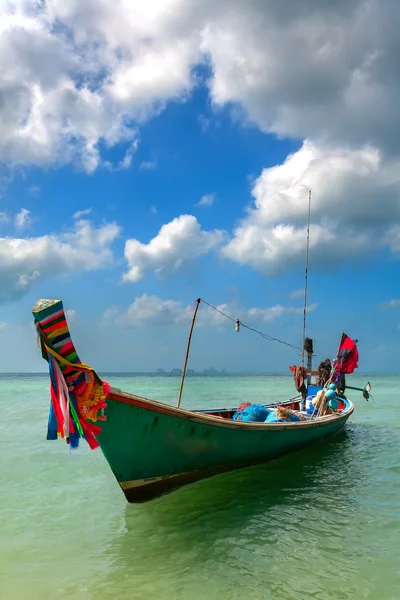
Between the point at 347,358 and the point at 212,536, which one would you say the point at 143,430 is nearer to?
the point at 212,536

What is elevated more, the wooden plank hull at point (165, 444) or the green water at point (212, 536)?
the wooden plank hull at point (165, 444)

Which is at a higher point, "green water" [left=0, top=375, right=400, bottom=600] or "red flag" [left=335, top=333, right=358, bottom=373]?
"red flag" [left=335, top=333, right=358, bottom=373]

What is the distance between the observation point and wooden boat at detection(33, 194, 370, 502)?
18.7ft

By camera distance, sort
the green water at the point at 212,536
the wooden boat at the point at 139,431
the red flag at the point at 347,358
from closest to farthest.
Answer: the green water at the point at 212,536 < the wooden boat at the point at 139,431 < the red flag at the point at 347,358

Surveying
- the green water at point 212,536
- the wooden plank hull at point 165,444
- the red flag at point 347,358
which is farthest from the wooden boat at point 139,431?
the red flag at point 347,358

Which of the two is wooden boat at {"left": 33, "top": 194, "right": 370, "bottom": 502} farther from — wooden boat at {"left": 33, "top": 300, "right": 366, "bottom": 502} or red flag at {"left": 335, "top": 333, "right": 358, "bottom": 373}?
red flag at {"left": 335, "top": 333, "right": 358, "bottom": 373}

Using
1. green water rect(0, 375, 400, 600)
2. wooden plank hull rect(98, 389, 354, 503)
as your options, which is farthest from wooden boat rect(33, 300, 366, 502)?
green water rect(0, 375, 400, 600)

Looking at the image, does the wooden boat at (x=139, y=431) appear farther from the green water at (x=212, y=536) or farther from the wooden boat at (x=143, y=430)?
the green water at (x=212, y=536)

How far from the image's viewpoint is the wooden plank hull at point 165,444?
275 inches

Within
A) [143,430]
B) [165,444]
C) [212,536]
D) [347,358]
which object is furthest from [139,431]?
[347,358]

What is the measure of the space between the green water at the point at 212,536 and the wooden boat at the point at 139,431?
1.87 feet

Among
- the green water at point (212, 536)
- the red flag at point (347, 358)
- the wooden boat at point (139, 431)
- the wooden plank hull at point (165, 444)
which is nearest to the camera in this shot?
the green water at point (212, 536)

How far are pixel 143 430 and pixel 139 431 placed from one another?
0.22 feet

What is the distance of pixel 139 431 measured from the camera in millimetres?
7141
